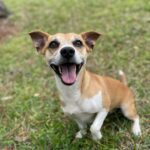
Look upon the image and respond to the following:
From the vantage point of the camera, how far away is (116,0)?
886 centimetres

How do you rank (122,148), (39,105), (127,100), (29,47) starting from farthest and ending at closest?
(29,47), (39,105), (127,100), (122,148)

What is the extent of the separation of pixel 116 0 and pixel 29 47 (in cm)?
264

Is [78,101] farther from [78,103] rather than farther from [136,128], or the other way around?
[136,128]

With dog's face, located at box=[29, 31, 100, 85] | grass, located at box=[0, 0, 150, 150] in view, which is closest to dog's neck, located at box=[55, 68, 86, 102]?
dog's face, located at box=[29, 31, 100, 85]

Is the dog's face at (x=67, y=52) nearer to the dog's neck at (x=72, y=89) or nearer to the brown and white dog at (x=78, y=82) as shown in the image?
the brown and white dog at (x=78, y=82)

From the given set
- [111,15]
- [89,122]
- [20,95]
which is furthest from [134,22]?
[89,122]

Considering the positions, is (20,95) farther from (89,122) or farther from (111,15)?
(111,15)

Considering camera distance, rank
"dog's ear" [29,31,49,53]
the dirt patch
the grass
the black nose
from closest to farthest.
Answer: the black nose
"dog's ear" [29,31,49,53]
the grass
the dirt patch

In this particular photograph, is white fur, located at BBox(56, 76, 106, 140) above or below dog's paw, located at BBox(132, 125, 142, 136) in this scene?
above

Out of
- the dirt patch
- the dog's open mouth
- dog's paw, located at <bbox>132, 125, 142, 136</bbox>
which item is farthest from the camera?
the dirt patch

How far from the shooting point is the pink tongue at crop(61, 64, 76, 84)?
152 inches

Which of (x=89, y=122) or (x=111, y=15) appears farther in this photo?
(x=111, y=15)

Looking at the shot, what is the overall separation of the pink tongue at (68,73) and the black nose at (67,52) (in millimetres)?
162

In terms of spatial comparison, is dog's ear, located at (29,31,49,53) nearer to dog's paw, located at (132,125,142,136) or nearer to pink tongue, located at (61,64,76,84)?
pink tongue, located at (61,64,76,84)
